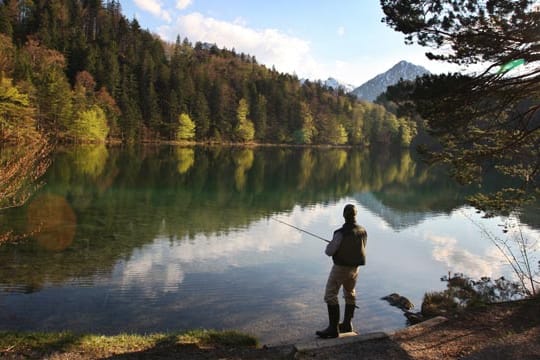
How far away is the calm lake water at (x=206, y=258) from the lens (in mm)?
10398

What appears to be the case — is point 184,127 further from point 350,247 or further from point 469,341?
point 469,341

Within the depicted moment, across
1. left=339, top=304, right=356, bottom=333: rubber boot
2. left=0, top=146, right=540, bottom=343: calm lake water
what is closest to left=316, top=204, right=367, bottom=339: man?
left=339, top=304, right=356, bottom=333: rubber boot

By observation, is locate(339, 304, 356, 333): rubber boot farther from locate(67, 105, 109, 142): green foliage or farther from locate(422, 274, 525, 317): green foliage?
locate(67, 105, 109, 142): green foliage

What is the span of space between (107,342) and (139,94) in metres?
100

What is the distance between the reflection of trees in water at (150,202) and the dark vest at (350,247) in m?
8.34

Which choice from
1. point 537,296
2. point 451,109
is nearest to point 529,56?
point 451,109

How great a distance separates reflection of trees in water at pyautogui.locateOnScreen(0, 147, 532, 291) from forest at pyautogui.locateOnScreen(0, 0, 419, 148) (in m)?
13.1

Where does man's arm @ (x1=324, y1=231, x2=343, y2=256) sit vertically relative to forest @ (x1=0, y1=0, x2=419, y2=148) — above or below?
below

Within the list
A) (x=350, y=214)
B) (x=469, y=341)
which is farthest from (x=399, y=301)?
(x=350, y=214)

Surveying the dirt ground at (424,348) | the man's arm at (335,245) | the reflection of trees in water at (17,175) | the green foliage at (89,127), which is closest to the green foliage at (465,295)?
the dirt ground at (424,348)

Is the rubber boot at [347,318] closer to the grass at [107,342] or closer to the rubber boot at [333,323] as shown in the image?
the rubber boot at [333,323]

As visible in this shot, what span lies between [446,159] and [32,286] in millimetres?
10989

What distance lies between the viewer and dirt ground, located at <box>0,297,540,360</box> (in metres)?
6.24

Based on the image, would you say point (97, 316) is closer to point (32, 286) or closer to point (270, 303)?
point (32, 286)
